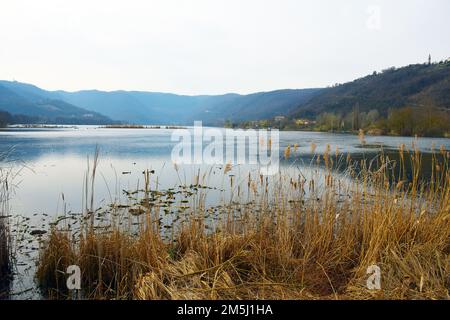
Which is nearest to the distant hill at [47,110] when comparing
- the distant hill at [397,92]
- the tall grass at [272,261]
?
the distant hill at [397,92]

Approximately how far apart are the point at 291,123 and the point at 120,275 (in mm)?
87141

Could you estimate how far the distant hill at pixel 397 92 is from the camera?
236 feet

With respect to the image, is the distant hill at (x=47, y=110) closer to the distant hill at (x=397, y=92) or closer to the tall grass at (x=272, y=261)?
the distant hill at (x=397, y=92)

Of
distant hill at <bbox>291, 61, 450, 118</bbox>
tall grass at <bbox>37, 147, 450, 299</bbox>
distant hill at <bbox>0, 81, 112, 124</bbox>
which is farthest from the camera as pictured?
distant hill at <bbox>0, 81, 112, 124</bbox>

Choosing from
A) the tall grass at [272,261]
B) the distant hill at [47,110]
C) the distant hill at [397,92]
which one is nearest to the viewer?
the tall grass at [272,261]

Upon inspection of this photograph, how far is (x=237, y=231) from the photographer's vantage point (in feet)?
16.8

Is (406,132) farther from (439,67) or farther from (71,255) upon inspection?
(439,67)

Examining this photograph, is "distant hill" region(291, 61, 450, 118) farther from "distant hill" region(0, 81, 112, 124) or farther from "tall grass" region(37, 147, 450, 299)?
"distant hill" region(0, 81, 112, 124)

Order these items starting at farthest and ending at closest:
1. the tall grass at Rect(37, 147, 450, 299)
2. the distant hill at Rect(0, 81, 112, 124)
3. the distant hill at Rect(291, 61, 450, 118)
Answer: the distant hill at Rect(0, 81, 112, 124) → the distant hill at Rect(291, 61, 450, 118) → the tall grass at Rect(37, 147, 450, 299)

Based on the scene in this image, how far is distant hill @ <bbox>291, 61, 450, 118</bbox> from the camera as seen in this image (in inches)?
2827

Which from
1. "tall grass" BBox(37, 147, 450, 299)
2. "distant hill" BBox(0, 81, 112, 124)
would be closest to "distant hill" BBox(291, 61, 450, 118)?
"tall grass" BBox(37, 147, 450, 299)

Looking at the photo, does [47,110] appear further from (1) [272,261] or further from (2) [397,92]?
(1) [272,261]

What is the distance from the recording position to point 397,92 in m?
86.9
